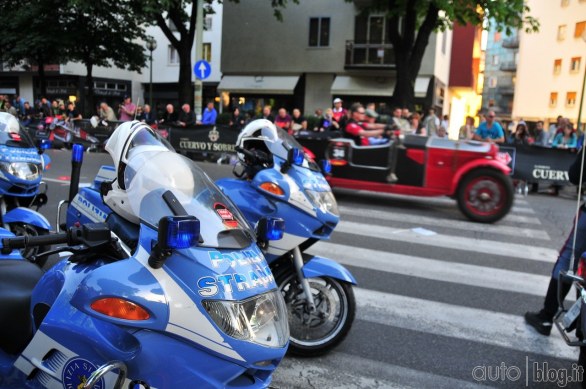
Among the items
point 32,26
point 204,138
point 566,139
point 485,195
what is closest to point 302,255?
point 485,195

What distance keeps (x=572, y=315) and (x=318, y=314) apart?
1634 millimetres

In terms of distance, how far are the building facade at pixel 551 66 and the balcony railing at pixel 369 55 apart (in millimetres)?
23503

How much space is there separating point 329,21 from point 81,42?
12.9 metres

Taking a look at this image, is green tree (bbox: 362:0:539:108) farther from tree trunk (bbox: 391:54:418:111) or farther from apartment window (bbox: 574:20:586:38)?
apartment window (bbox: 574:20:586:38)

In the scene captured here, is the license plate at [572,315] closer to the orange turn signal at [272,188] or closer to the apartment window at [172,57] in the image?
the orange turn signal at [272,188]

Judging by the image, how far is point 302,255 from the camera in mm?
3658

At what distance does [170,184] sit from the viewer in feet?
7.34

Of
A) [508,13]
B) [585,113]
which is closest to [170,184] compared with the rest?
[508,13]

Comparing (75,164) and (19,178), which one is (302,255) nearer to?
(75,164)

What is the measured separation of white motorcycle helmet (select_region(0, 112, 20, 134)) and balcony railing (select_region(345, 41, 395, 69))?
23.8 m

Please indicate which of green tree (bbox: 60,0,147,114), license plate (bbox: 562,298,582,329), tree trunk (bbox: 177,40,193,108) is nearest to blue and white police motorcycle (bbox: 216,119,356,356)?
license plate (bbox: 562,298,582,329)

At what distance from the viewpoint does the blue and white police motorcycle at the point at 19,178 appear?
4.62m

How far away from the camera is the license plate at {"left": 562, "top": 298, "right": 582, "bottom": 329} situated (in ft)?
10.6

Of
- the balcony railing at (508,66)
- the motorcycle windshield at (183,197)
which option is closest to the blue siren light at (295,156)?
the motorcycle windshield at (183,197)
